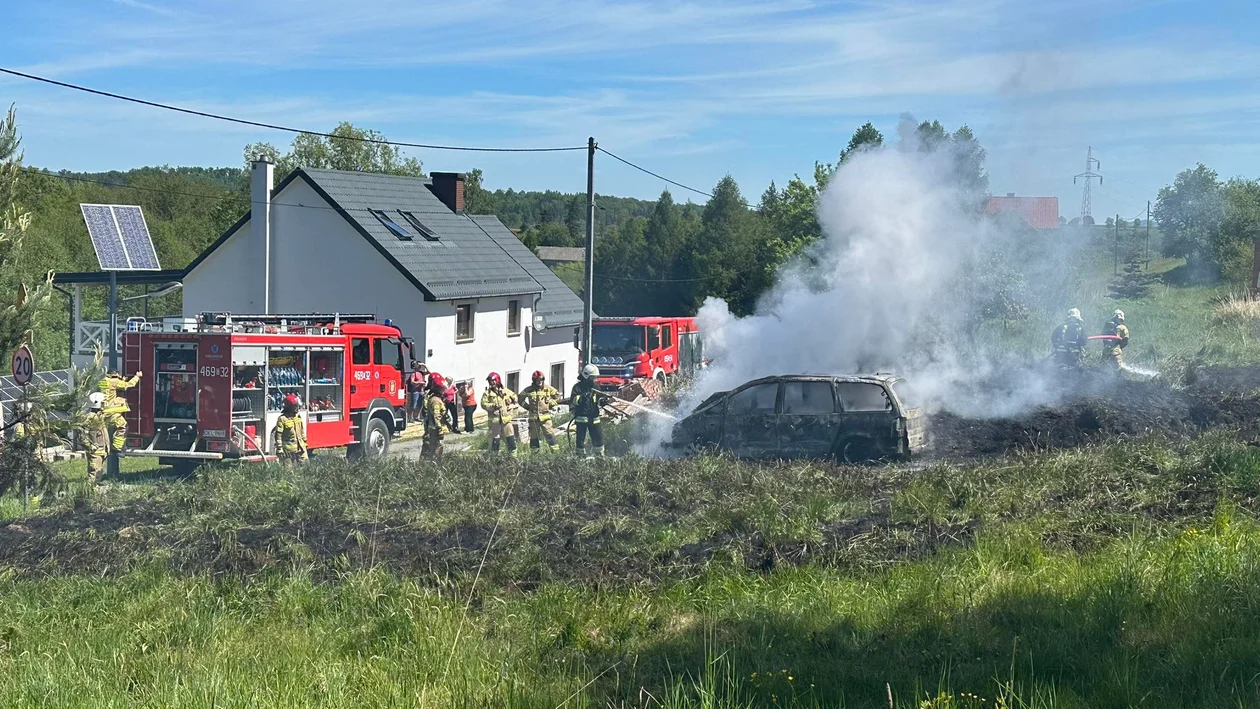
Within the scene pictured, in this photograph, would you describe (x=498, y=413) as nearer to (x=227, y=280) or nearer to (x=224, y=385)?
(x=224, y=385)

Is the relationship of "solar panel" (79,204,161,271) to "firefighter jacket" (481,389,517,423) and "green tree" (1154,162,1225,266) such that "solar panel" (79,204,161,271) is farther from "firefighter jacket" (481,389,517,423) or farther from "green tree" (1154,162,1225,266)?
"green tree" (1154,162,1225,266)

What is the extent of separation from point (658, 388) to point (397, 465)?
12964 millimetres

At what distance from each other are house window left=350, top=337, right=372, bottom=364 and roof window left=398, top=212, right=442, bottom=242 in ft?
43.7

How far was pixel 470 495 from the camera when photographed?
12.1m

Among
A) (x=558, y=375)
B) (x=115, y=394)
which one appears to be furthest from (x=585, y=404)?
(x=558, y=375)

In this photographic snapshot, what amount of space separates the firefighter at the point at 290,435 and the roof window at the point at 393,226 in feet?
51.1

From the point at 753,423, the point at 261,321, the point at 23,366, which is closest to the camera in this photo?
the point at 23,366

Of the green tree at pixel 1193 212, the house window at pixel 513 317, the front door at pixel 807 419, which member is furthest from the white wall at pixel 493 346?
the green tree at pixel 1193 212

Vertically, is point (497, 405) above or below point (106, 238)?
below

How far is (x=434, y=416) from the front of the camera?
17.9 metres

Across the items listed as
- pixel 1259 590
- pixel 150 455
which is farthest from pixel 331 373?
pixel 1259 590

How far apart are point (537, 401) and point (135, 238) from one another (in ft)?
31.9

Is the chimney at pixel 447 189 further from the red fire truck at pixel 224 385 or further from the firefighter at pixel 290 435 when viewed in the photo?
the firefighter at pixel 290 435

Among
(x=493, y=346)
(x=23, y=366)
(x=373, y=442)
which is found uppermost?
(x=493, y=346)
